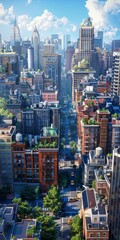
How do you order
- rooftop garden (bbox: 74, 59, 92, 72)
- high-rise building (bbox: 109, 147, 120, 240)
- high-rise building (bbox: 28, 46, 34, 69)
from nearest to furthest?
high-rise building (bbox: 109, 147, 120, 240) < rooftop garden (bbox: 74, 59, 92, 72) < high-rise building (bbox: 28, 46, 34, 69)

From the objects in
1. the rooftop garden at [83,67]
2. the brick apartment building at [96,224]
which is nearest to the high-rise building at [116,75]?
the rooftop garden at [83,67]

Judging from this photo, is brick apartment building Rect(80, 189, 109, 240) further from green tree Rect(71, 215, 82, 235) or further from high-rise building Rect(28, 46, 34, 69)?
high-rise building Rect(28, 46, 34, 69)

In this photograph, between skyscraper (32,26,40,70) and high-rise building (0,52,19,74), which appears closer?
high-rise building (0,52,19,74)

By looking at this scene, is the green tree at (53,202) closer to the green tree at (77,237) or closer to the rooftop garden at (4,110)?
the green tree at (77,237)

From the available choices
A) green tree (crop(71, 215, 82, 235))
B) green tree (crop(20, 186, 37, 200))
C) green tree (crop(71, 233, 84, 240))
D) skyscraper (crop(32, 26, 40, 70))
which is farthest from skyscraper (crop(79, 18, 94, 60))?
green tree (crop(71, 233, 84, 240))

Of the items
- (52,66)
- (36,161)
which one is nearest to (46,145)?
(36,161)

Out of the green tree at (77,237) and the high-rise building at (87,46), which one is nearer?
the green tree at (77,237)

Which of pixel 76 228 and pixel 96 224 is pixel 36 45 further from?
pixel 96 224

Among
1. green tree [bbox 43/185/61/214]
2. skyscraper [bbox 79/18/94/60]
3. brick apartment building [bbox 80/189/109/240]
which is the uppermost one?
skyscraper [bbox 79/18/94/60]
